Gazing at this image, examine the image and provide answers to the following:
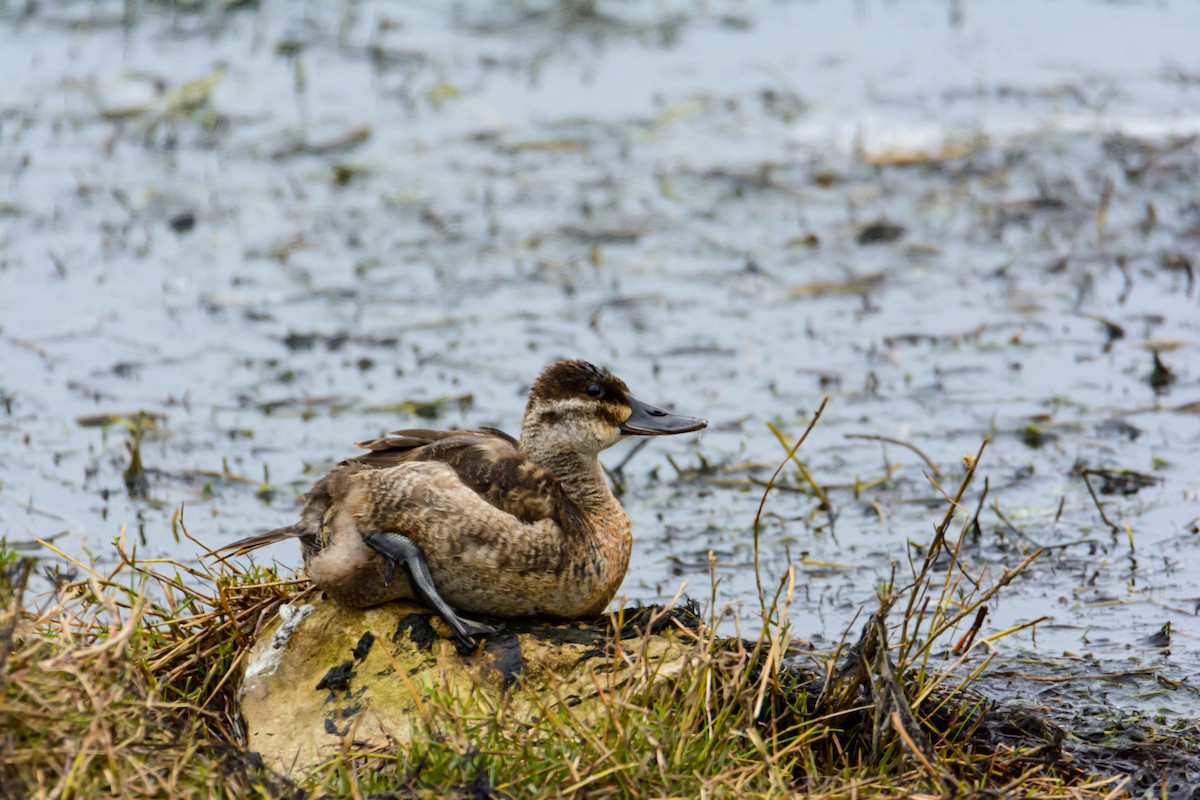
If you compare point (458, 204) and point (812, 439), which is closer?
point (812, 439)

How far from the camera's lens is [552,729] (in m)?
4.64

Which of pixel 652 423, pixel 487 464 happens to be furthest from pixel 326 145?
pixel 487 464

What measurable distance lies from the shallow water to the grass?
1313 mm

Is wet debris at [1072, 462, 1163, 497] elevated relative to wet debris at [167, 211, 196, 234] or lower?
lower

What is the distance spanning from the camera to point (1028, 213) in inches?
444

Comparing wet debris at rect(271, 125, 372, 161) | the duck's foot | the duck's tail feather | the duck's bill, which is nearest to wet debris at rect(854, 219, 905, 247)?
wet debris at rect(271, 125, 372, 161)

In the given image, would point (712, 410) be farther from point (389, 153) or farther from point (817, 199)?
point (389, 153)

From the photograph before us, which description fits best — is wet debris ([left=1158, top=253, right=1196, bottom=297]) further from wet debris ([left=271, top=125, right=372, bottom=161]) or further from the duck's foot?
the duck's foot

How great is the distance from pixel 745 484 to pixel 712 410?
34.8 inches

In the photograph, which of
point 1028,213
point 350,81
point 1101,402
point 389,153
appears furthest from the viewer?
point 350,81

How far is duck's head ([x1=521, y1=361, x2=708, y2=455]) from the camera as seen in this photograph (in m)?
5.45

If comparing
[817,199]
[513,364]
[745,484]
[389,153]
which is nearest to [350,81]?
[389,153]

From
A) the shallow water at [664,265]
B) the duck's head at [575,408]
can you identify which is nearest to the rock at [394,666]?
the duck's head at [575,408]

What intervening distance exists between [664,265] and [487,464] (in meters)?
5.49
